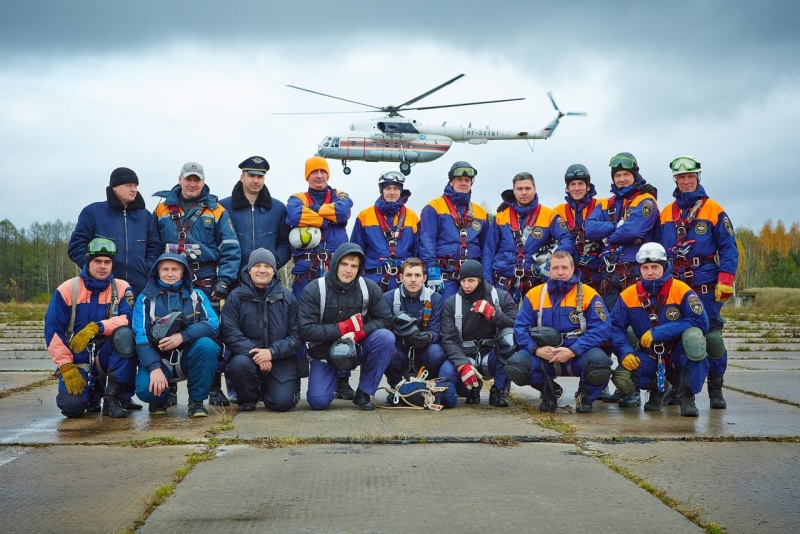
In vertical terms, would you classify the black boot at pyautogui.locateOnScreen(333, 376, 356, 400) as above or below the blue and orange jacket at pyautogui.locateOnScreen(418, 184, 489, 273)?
below

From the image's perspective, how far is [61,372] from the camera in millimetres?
5957

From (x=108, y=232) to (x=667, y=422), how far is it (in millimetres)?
4786

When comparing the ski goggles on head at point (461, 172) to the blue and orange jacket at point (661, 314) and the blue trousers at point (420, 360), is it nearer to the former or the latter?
the blue trousers at point (420, 360)

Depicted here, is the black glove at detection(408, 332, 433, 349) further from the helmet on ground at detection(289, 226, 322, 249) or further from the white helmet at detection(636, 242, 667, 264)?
the white helmet at detection(636, 242, 667, 264)

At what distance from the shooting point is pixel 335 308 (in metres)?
6.56

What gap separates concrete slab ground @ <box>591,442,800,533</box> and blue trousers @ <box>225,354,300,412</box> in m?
2.54

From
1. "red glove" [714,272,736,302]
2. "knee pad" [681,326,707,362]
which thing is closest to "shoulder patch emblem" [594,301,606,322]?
Result: "knee pad" [681,326,707,362]

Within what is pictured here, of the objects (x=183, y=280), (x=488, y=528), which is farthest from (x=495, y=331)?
(x=488, y=528)

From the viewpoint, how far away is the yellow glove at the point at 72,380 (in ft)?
19.4

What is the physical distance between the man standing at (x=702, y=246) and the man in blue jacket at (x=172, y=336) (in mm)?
3884

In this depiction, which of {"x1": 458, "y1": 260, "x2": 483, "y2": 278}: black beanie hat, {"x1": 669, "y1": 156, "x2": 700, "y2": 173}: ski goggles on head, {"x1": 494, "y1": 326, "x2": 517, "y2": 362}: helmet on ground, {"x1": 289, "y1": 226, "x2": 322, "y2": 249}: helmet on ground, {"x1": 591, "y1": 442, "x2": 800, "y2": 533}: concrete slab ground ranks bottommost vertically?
{"x1": 591, "y1": 442, "x2": 800, "y2": 533}: concrete slab ground

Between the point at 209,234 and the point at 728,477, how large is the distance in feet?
15.4

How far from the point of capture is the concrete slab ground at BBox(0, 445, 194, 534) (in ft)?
10.9

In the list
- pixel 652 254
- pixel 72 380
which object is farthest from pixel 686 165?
pixel 72 380
